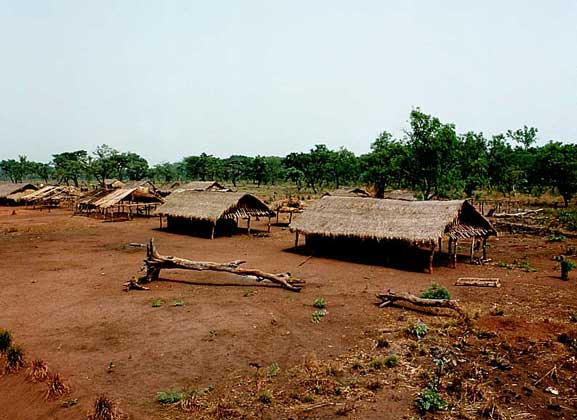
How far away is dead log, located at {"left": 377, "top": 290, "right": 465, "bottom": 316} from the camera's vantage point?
1320 centimetres

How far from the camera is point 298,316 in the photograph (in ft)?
44.4

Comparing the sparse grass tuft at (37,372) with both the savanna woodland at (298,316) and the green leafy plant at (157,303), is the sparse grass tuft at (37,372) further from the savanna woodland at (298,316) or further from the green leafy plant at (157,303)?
the green leafy plant at (157,303)

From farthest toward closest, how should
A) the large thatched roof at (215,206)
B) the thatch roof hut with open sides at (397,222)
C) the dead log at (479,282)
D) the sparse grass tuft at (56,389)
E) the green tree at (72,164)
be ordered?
the green tree at (72,164) < the large thatched roof at (215,206) < the thatch roof hut with open sides at (397,222) < the dead log at (479,282) < the sparse grass tuft at (56,389)

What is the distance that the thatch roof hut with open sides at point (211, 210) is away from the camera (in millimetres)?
28250

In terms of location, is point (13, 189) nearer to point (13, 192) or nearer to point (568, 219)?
point (13, 192)

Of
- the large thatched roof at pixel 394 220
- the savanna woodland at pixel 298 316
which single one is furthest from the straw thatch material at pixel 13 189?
the large thatched roof at pixel 394 220

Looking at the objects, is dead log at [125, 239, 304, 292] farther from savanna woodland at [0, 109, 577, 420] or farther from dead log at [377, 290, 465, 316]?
dead log at [377, 290, 465, 316]

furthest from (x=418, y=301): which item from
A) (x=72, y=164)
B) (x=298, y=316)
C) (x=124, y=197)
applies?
(x=72, y=164)

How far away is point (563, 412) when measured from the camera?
8258mm

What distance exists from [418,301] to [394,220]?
23.5ft

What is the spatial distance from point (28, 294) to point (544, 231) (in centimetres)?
2910

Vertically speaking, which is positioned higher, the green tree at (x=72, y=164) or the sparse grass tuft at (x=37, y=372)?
the green tree at (x=72, y=164)

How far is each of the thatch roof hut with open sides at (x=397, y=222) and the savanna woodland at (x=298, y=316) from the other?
9 centimetres

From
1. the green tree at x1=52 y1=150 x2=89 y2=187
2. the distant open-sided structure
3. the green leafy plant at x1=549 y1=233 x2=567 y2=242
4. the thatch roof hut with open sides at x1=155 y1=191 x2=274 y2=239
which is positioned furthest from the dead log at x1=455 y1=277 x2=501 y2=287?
the green tree at x1=52 y1=150 x2=89 y2=187
